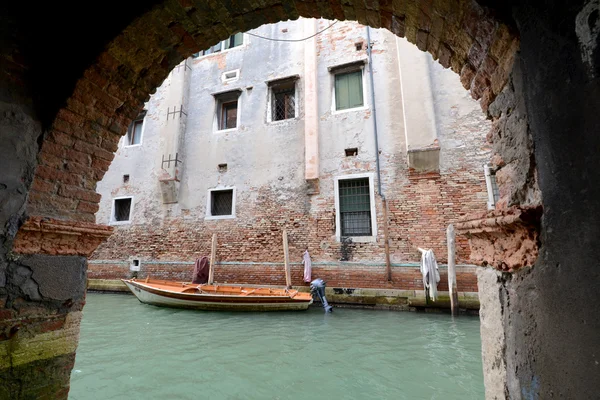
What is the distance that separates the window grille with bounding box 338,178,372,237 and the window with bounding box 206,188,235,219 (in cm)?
341

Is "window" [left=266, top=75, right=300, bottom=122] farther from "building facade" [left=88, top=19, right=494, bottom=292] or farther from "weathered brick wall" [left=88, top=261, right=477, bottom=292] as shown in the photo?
"weathered brick wall" [left=88, top=261, right=477, bottom=292]

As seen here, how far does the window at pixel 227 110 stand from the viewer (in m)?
10.6

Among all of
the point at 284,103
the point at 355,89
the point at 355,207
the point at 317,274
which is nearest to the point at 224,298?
the point at 317,274

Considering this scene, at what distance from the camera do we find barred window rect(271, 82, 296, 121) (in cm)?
984

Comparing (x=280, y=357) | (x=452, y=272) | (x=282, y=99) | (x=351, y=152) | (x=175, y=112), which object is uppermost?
(x=282, y=99)

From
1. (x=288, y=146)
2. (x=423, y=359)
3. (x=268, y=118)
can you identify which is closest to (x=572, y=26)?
(x=423, y=359)

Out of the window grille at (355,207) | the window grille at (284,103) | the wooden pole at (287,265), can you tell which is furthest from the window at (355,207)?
the window grille at (284,103)

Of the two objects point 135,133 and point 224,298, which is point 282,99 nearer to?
point 135,133

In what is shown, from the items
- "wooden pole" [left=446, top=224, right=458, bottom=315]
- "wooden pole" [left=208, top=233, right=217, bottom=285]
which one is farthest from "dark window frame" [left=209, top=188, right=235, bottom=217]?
"wooden pole" [left=446, top=224, right=458, bottom=315]

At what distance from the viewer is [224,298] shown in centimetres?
715

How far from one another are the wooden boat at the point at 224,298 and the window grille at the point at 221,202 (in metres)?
2.50

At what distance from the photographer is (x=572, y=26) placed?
92 cm

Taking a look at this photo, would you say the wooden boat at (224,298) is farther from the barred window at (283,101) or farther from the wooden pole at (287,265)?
the barred window at (283,101)

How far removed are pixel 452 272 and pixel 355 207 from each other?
2.80 metres
